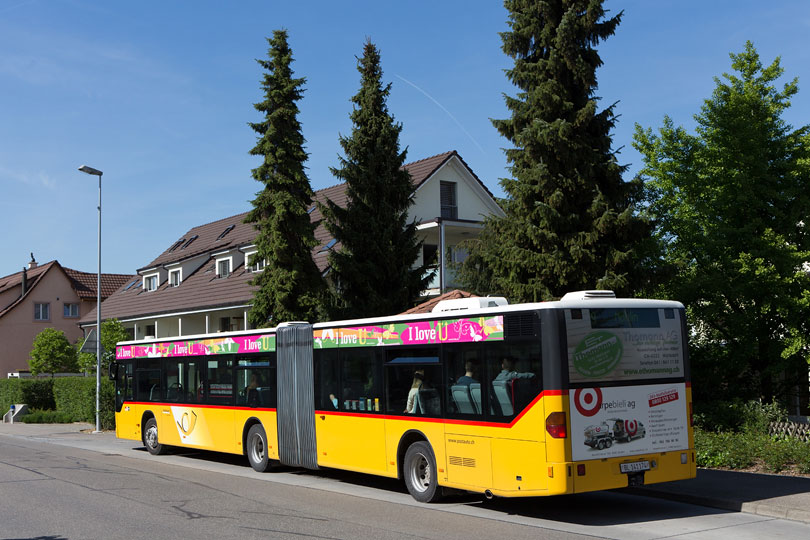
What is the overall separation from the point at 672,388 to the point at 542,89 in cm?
896

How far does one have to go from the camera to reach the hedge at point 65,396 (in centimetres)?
3042

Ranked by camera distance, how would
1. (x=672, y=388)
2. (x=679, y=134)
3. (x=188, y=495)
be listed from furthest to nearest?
(x=679, y=134) → (x=188, y=495) → (x=672, y=388)

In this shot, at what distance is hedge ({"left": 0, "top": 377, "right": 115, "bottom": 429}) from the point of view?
99.8ft

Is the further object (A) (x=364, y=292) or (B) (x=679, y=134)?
(A) (x=364, y=292)

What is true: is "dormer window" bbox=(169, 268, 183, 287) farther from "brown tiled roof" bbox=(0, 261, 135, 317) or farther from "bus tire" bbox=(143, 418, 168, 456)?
"bus tire" bbox=(143, 418, 168, 456)

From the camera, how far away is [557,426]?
388 inches

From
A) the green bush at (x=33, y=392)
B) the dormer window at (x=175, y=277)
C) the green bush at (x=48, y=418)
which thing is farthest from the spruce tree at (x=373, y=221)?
the dormer window at (x=175, y=277)

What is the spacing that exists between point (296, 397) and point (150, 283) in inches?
1442

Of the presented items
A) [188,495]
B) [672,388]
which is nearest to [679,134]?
[672,388]

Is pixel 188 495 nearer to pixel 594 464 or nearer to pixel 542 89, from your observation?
pixel 594 464

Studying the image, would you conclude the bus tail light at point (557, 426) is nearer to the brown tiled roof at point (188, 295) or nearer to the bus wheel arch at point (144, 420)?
the bus wheel arch at point (144, 420)

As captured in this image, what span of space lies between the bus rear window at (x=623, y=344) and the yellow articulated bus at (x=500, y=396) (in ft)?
0.05

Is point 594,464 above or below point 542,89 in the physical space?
below

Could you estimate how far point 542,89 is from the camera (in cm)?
1805
